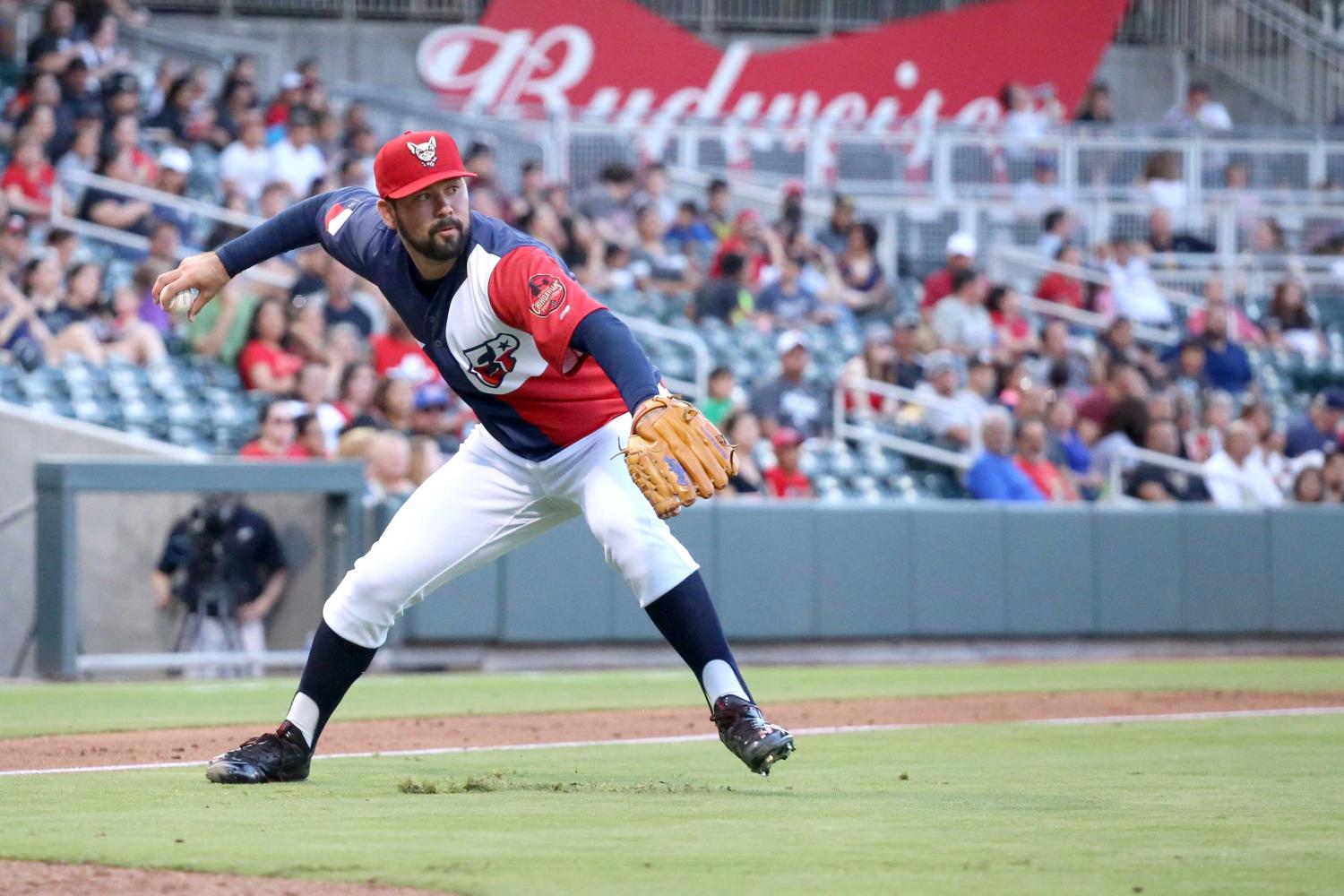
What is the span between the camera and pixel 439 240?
5.09m

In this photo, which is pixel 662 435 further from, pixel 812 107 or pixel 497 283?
pixel 812 107

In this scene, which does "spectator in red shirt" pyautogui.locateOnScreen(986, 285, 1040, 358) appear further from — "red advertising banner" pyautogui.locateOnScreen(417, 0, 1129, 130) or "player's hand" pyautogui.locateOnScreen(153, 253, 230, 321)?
"player's hand" pyautogui.locateOnScreen(153, 253, 230, 321)

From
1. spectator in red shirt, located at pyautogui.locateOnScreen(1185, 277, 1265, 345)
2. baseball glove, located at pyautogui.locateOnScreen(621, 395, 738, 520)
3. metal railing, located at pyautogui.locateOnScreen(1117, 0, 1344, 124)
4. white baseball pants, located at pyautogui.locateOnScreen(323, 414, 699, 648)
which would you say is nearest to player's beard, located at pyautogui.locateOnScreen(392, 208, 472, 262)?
white baseball pants, located at pyautogui.locateOnScreen(323, 414, 699, 648)

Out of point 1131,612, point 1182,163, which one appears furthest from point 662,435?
point 1182,163

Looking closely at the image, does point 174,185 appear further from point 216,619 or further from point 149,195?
point 216,619

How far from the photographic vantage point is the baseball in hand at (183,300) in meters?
5.54

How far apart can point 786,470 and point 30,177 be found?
582 centimetres

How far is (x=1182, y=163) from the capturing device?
20.8 m

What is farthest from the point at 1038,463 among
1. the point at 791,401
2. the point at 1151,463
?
the point at 791,401

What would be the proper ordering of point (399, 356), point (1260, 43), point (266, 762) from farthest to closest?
point (1260, 43)
point (399, 356)
point (266, 762)

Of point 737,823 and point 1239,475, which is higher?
point 1239,475

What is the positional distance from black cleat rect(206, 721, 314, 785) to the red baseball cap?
1544 millimetres

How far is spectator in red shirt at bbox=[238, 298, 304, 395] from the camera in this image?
40.9 ft

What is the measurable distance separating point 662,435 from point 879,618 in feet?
28.5
